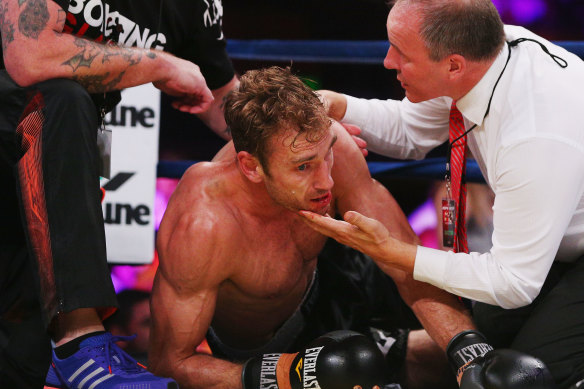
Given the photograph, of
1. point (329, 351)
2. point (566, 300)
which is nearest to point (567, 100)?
point (566, 300)

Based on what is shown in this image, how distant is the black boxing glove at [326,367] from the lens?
1567 mm

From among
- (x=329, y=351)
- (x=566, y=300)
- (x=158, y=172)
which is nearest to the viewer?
(x=329, y=351)

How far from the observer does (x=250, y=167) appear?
1830 millimetres

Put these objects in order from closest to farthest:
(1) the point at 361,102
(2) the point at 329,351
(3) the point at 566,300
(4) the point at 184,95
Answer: (2) the point at 329,351, (3) the point at 566,300, (4) the point at 184,95, (1) the point at 361,102

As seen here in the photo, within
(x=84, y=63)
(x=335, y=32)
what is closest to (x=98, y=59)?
(x=84, y=63)

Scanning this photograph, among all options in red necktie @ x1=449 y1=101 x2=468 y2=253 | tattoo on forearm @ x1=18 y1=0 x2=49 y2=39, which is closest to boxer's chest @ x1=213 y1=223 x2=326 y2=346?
red necktie @ x1=449 y1=101 x2=468 y2=253

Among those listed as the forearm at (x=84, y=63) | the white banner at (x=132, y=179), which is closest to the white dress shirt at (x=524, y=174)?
the forearm at (x=84, y=63)

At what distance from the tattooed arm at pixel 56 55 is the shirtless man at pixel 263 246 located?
9.4 inches

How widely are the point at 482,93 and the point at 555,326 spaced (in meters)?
0.55

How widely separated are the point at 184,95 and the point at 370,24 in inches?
52.2

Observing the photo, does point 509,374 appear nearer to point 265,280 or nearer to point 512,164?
point 512,164

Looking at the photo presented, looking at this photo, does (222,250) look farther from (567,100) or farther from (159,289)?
(567,100)

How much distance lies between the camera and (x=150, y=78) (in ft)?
5.91

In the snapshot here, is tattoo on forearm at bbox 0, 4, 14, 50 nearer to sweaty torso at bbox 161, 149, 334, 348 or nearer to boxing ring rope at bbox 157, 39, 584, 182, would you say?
sweaty torso at bbox 161, 149, 334, 348
